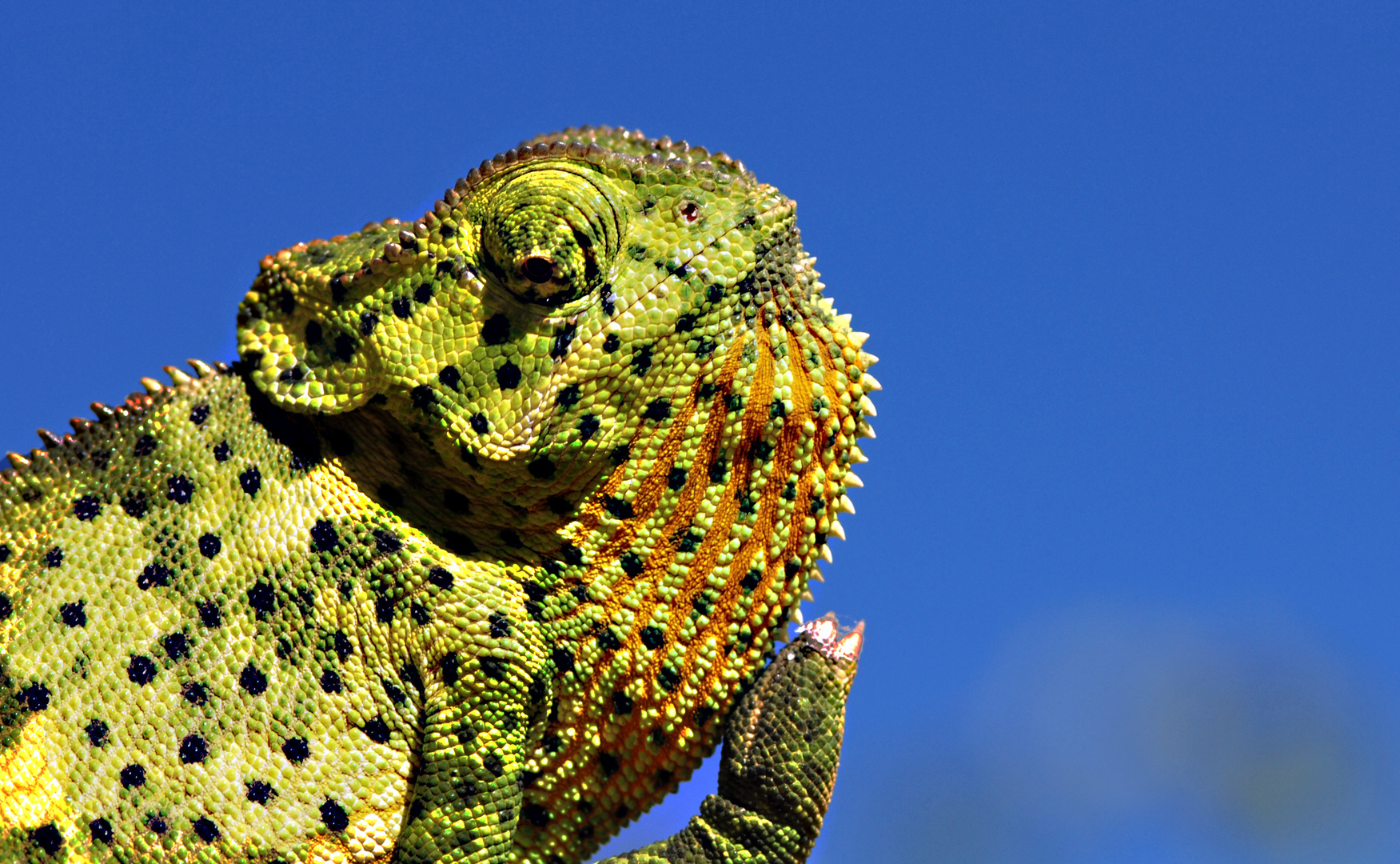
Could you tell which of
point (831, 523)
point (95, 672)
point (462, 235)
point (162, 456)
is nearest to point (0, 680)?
point (95, 672)

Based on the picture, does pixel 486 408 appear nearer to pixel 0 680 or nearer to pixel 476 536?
pixel 476 536

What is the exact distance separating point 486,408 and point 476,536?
600 millimetres

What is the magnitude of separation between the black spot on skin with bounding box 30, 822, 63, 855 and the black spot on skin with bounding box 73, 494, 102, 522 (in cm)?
122

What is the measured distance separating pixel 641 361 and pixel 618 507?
61 cm

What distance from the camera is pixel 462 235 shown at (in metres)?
7.80

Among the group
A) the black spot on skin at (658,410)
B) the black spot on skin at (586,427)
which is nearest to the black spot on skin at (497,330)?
the black spot on skin at (586,427)

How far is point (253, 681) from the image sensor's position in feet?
25.1

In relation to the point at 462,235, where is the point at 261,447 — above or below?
below

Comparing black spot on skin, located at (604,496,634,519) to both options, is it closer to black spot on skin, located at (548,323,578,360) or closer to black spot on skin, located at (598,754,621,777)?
black spot on skin, located at (548,323,578,360)

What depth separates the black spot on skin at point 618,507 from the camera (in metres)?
7.82

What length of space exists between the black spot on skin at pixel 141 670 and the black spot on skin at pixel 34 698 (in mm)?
329

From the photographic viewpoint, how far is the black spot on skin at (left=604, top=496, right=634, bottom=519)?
7.82 metres

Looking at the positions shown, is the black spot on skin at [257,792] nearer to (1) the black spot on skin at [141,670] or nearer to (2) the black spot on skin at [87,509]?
(1) the black spot on skin at [141,670]

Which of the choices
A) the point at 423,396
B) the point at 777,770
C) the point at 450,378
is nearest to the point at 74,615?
the point at 423,396
